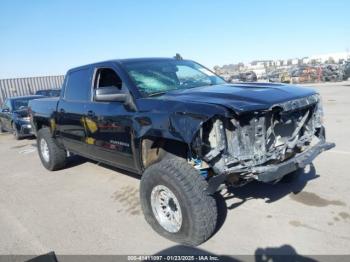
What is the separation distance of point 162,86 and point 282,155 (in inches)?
69.2

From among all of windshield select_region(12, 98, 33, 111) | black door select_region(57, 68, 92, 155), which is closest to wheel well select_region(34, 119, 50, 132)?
black door select_region(57, 68, 92, 155)

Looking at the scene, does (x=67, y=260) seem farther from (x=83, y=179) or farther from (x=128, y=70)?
(x=83, y=179)

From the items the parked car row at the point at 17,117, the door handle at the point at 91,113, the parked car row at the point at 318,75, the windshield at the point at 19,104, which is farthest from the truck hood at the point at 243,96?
the parked car row at the point at 318,75

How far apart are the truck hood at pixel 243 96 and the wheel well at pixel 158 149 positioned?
0.52m

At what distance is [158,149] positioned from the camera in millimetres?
4363

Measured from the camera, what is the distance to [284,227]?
13.2 ft

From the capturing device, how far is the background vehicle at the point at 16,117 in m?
12.3

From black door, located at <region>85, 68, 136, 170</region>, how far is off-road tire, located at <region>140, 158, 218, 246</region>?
85 cm

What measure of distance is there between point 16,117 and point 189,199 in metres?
10.5

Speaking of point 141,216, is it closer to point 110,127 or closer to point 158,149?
point 158,149

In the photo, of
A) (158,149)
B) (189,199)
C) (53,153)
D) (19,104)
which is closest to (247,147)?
(189,199)

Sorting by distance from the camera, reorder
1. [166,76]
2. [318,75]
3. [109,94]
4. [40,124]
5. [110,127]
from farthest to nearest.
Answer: [318,75]
[40,124]
[166,76]
[110,127]
[109,94]

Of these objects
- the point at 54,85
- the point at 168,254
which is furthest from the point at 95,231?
the point at 54,85

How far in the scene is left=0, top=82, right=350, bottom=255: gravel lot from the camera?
3.79 meters
